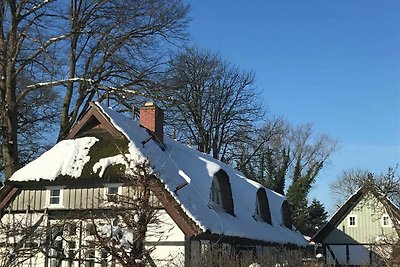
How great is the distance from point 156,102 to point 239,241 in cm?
667

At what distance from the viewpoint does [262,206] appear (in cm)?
2792

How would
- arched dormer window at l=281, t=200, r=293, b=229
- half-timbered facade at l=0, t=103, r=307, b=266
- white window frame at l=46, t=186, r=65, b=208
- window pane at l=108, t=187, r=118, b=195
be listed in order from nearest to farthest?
half-timbered facade at l=0, t=103, r=307, b=266
window pane at l=108, t=187, r=118, b=195
white window frame at l=46, t=186, r=65, b=208
arched dormer window at l=281, t=200, r=293, b=229

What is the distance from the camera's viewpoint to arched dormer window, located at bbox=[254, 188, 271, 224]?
27.6 metres

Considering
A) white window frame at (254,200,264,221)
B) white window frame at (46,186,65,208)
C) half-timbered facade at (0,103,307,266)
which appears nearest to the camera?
half-timbered facade at (0,103,307,266)

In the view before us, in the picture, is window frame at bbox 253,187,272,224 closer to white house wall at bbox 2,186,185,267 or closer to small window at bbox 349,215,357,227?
white house wall at bbox 2,186,185,267

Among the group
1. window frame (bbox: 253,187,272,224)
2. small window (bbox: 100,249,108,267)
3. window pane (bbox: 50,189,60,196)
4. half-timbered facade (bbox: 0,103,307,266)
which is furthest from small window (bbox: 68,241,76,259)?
window frame (bbox: 253,187,272,224)

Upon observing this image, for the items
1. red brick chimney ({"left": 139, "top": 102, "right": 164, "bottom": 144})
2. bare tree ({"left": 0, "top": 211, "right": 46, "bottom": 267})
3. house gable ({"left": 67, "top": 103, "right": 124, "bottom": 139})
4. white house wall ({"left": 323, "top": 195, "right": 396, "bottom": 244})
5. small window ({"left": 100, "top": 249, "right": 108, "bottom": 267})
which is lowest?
small window ({"left": 100, "top": 249, "right": 108, "bottom": 267})

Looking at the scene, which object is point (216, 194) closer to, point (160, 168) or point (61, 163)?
point (160, 168)

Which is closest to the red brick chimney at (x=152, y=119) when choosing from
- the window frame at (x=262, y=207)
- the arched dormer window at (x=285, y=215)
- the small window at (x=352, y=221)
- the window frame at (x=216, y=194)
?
the window frame at (x=216, y=194)

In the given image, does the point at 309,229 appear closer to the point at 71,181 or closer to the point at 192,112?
the point at 192,112

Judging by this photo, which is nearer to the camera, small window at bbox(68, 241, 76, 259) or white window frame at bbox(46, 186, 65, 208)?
small window at bbox(68, 241, 76, 259)

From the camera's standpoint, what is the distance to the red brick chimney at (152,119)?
22141mm

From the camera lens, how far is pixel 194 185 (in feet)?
67.2

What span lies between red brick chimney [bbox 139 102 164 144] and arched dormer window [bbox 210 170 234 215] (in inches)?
101
